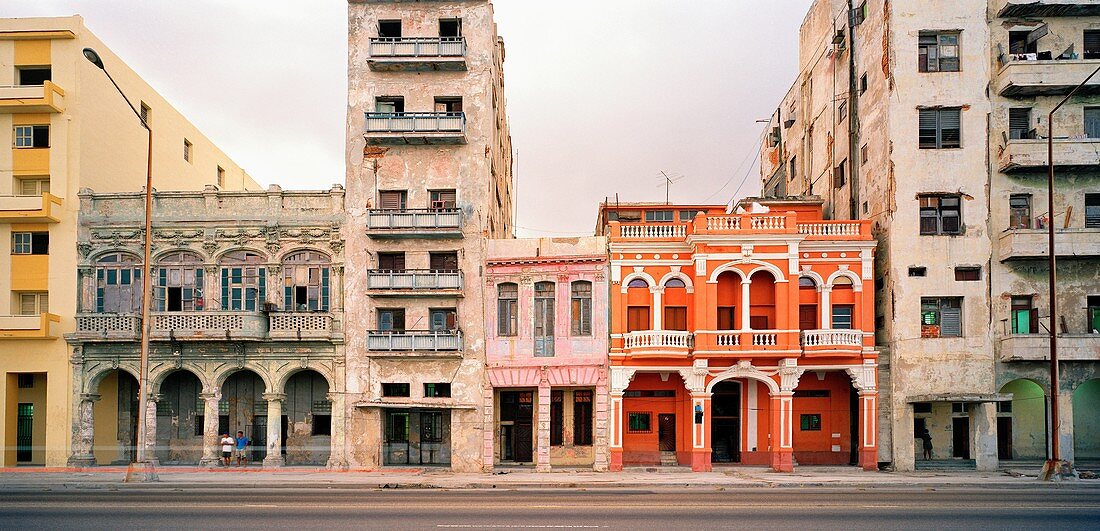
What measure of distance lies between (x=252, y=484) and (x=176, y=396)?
11.5m

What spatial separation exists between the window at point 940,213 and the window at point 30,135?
39029 millimetres

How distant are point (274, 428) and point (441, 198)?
12.5 m

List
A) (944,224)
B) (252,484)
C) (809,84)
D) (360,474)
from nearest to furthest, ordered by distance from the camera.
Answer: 1. (252,484)
2. (360,474)
3. (944,224)
4. (809,84)

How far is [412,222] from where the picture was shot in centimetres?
3644

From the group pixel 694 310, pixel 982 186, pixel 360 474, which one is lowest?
pixel 360 474

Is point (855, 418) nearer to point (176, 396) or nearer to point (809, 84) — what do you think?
point (809, 84)

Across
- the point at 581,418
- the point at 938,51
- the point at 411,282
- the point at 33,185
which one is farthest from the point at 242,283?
the point at 938,51

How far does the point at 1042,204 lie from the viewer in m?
35.6

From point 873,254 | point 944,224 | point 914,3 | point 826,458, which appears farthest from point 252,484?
point 914,3

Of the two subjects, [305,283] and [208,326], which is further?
[305,283]

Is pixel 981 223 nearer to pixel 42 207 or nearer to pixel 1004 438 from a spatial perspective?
pixel 1004 438

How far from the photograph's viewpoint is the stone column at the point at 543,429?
35.3m

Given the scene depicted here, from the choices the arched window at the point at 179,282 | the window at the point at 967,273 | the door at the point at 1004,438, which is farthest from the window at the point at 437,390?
the door at the point at 1004,438

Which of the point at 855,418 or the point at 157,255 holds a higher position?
the point at 157,255
